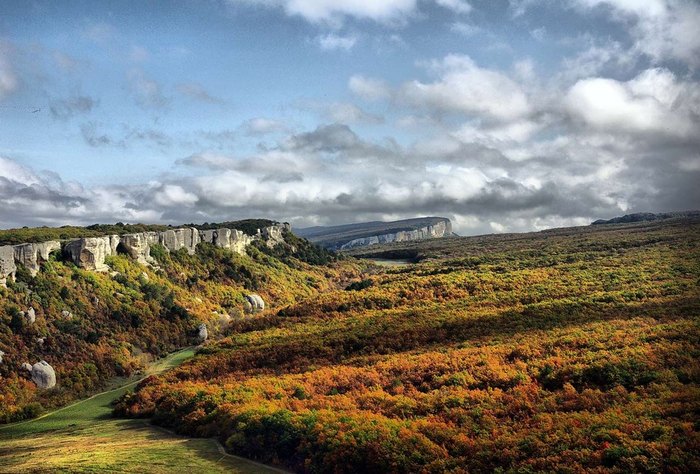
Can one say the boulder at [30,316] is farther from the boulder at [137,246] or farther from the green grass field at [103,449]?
the boulder at [137,246]

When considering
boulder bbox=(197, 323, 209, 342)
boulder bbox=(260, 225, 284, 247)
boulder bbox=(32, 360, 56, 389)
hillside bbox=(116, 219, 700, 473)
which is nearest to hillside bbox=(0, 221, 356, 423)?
boulder bbox=(197, 323, 209, 342)

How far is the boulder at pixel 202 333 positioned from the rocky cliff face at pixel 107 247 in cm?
1776

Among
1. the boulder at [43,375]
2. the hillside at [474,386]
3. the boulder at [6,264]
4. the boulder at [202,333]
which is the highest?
the boulder at [6,264]

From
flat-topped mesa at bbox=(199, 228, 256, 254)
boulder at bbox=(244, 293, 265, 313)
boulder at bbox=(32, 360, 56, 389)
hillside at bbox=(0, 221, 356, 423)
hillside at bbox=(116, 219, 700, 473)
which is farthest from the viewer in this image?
flat-topped mesa at bbox=(199, 228, 256, 254)

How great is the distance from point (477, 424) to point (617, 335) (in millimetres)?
15811

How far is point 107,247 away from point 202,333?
872 inches

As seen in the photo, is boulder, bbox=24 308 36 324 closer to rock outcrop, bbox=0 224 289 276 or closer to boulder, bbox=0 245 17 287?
boulder, bbox=0 245 17 287

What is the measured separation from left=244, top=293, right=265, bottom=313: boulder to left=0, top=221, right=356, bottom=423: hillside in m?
0.30

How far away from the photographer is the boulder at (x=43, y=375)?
164 ft

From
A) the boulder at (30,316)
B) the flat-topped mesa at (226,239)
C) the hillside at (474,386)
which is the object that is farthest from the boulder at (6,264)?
the flat-topped mesa at (226,239)

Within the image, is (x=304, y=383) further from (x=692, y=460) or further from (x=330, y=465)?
(x=692, y=460)

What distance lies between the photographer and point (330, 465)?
67.3ft

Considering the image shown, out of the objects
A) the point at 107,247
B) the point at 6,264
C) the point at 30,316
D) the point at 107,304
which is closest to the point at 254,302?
the point at 107,247

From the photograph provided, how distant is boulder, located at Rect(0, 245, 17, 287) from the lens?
2259 inches
